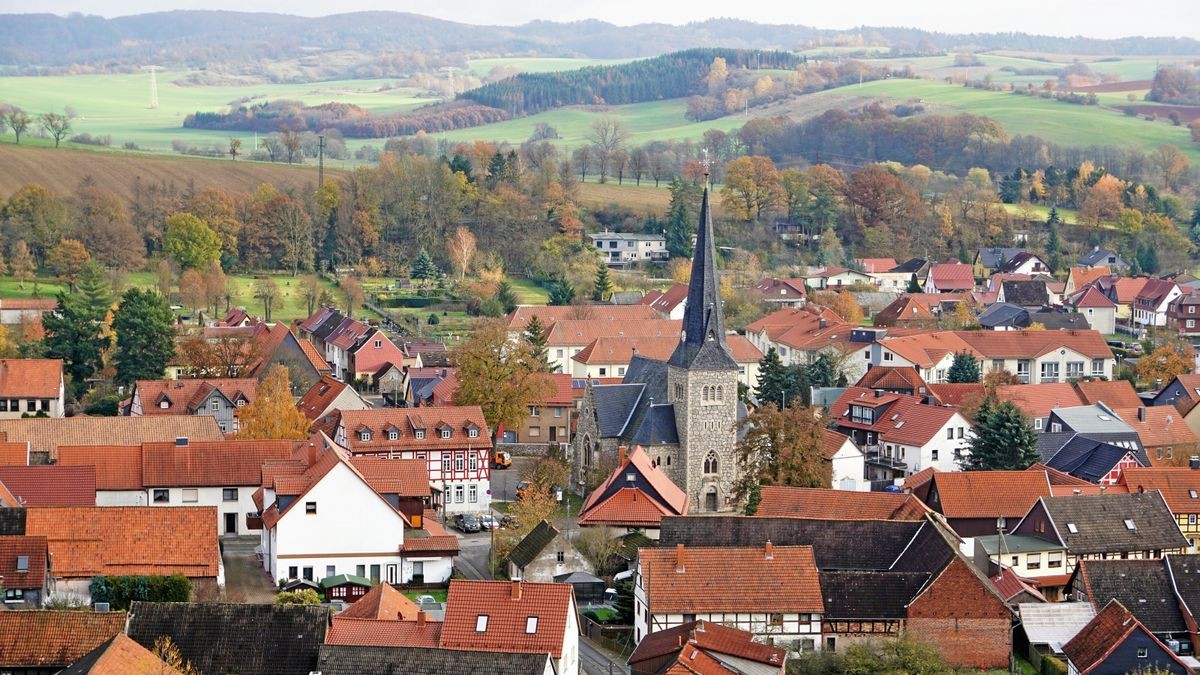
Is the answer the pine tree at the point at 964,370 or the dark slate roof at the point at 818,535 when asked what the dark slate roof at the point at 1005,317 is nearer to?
the pine tree at the point at 964,370

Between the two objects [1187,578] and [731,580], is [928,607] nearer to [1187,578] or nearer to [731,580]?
[731,580]

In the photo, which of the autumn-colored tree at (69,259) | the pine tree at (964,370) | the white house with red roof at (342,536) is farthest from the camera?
the autumn-colored tree at (69,259)

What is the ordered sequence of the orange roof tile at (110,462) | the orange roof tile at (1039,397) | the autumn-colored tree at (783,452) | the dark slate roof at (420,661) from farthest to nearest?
the orange roof tile at (1039,397), the autumn-colored tree at (783,452), the orange roof tile at (110,462), the dark slate roof at (420,661)

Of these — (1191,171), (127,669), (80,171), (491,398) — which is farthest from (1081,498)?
(1191,171)

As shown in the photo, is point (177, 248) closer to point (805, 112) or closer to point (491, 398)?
point (491, 398)

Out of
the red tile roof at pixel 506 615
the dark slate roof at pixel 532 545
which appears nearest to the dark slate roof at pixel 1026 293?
the dark slate roof at pixel 532 545

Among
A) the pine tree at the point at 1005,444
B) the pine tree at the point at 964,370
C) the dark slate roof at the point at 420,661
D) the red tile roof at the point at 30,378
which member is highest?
the dark slate roof at the point at 420,661
